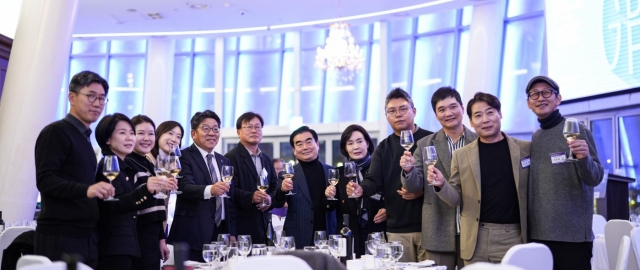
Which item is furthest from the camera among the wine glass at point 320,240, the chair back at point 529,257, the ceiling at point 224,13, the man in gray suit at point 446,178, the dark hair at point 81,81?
the ceiling at point 224,13

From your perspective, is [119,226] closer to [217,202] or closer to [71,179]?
[71,179]

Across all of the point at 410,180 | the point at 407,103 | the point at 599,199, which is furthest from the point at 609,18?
the point at 410,180

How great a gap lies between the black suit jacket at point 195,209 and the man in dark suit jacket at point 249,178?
0.39 feet

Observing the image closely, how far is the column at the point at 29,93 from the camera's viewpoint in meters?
5.75

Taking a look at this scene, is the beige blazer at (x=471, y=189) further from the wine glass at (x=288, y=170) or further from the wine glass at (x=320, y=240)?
the wine glass at (x=288, y=170)

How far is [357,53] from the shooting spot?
1146 cm

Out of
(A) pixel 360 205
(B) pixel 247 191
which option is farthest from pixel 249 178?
(A) pixel 360 205

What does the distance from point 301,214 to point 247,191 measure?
0.45 metres

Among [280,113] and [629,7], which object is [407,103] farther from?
[280,113]

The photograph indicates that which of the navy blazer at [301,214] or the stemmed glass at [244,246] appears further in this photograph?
the navy blazer at [301,214]

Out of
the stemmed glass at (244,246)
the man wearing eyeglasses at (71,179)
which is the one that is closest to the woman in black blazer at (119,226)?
the man wearing eyeglasses at (71,179)

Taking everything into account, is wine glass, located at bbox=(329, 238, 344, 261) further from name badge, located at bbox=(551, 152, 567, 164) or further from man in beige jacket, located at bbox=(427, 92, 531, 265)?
name badge, located at bbox=(551, 152, 567, 164)

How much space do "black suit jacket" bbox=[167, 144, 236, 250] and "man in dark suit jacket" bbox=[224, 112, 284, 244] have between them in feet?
0.39

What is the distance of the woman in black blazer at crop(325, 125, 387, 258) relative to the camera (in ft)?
15.1
